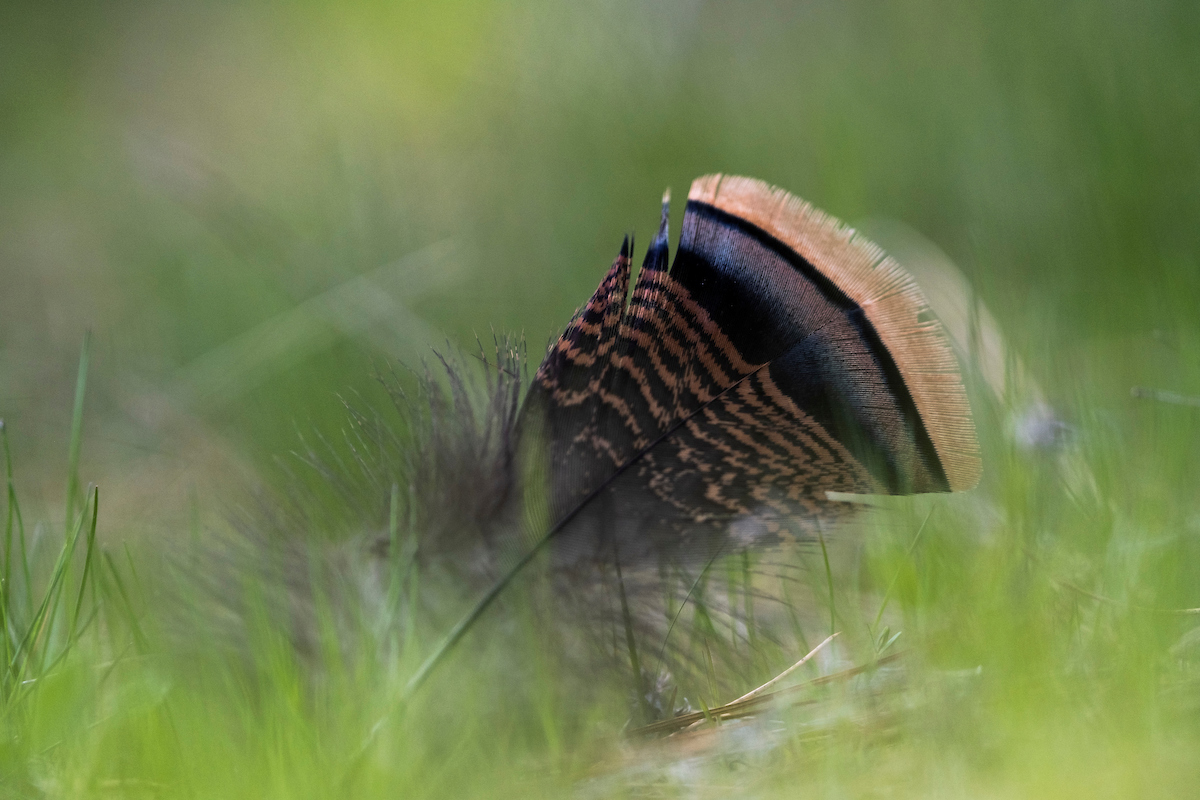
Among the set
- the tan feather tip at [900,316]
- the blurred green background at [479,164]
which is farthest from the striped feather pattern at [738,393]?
the blurred green background at [479,164]

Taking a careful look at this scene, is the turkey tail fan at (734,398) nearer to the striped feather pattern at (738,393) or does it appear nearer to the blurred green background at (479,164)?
the striped feather pattern at (738,393)

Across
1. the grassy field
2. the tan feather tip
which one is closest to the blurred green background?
the grassy field

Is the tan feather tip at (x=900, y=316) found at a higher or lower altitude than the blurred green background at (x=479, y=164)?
lower

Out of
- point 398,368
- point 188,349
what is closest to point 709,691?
point 398,368

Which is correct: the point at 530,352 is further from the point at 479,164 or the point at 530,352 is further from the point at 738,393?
the point at 738,393

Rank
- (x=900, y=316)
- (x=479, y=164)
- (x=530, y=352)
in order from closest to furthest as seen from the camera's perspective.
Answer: (x=900, y=316), (x=530, y=352), (x=479, y=164)

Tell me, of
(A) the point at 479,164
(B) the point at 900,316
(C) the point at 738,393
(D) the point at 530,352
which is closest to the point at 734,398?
(C) the point at 738,393

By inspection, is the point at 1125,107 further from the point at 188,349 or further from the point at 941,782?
the point at 188,349
